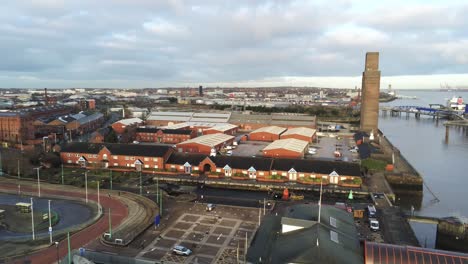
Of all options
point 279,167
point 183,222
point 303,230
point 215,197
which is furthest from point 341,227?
point 279,167

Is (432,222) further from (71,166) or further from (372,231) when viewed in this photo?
(71,166)

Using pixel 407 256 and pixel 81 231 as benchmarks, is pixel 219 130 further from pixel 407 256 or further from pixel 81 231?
pixel 407 256

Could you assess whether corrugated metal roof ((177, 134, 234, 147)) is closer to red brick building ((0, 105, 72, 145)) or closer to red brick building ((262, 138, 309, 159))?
red brick building ((262, 138, 309, 159))

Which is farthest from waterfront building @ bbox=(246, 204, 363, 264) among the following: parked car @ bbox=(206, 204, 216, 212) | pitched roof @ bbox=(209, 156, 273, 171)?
pitched roof @ bbox=(209, 156, 273, 171)

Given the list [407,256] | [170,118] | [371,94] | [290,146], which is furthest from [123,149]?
[371,94]

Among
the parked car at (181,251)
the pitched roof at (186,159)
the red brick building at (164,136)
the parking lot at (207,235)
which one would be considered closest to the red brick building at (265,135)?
the red brick building at (164,136)

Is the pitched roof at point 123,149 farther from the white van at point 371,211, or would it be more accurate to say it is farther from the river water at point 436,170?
the river water at point 436,170
